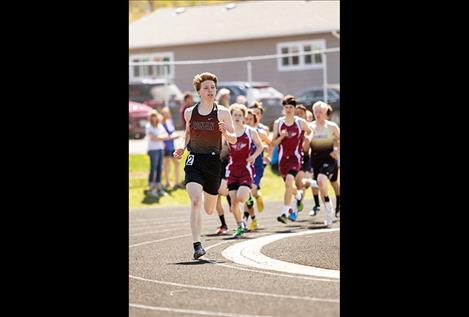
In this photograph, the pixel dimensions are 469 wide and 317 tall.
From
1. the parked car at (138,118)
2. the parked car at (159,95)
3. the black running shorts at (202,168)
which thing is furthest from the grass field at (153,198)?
the black running shorts at (202,168)

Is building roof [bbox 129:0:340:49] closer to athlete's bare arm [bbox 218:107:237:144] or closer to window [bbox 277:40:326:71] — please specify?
window [bbox 277:40:326:71]

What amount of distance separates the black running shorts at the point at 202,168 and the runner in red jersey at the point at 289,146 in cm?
568

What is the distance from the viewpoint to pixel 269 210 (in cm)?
2212

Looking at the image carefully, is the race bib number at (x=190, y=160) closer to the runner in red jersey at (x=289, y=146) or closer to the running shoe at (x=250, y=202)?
the running shoe at (x=250, y=202)

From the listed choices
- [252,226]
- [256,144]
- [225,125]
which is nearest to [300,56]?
[252,226]

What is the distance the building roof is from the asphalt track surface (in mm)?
29271

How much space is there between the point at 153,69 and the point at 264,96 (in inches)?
379

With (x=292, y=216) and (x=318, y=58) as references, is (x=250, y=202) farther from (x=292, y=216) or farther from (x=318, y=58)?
(x=318, y=58)
